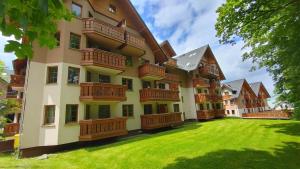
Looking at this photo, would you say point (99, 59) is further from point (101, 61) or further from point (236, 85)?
point (236, 85)

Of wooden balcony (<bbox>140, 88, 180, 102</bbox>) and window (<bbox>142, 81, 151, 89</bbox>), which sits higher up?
window (<bbox>142, 81, 151, 89</bbox>)

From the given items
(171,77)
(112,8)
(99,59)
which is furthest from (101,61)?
(171,77)

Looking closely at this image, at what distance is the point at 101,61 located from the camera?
15.4m

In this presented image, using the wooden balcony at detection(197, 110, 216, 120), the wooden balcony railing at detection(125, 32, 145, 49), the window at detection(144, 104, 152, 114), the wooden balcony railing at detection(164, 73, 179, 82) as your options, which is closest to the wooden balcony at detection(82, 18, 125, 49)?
the wooden balcony railing at detection(125, 32, 145, 49)

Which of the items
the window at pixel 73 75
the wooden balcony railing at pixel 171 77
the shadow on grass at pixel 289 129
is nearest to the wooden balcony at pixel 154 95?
the wooden balcony railing at pixel 171 77

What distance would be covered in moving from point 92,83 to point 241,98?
4779 cm

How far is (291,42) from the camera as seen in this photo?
857 cm

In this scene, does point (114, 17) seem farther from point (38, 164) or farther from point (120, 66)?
point (38, 164)

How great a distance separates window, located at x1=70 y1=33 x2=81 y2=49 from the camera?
1496 cm

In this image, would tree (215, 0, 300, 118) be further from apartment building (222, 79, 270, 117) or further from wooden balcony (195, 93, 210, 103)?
apartment building (222, 79, 270, 117)

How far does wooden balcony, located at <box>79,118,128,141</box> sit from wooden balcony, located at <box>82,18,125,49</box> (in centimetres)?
785

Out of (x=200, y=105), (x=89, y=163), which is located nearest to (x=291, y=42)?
(x=89, y=163)

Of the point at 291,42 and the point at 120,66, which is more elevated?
the point at 120,66

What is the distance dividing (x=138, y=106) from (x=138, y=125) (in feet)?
7.13
